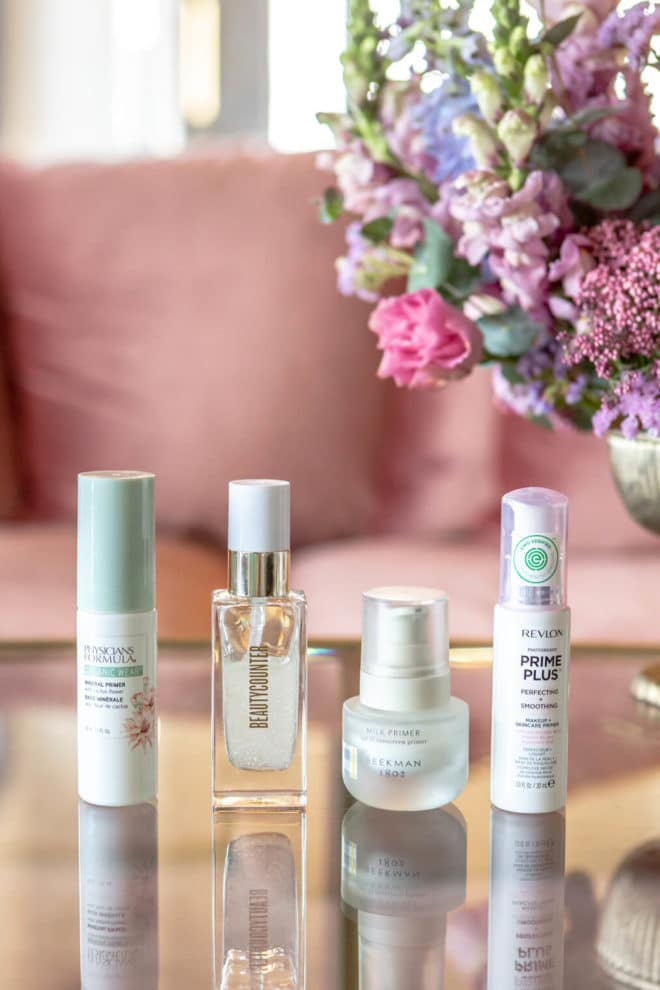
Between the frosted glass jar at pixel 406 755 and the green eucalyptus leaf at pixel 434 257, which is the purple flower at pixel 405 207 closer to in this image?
the green eucalyptus leaf at pixel 434 257

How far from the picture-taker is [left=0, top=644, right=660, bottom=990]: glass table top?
47 cm

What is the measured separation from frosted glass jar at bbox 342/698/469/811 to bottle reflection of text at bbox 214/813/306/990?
0.13ft

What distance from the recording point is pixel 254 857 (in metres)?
0.57

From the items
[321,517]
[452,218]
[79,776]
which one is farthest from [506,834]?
[321,517]

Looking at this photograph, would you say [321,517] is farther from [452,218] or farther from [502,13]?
[502,13]

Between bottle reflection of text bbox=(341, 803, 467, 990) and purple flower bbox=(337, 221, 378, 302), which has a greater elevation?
purple flower bbox=(337, 221, 378, 302)

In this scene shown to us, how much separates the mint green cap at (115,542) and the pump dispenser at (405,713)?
0.36ft

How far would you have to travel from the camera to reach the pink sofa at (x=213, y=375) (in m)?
1.56

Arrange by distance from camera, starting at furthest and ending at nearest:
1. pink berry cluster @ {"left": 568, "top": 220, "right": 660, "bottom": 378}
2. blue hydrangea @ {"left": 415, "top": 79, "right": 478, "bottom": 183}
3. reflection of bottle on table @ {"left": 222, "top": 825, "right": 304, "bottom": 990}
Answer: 1. blue hydrangea @ {"left": 415, "top": 79, "right": 478, "bottom": 183}
2. pink berry cluster @ {"left": 568, "top": 220, "right": 660, "bottom": 378}
3. reflection of bottle on table @ {"left": 222, "top": 825, "right": 304, "bottom": 990}

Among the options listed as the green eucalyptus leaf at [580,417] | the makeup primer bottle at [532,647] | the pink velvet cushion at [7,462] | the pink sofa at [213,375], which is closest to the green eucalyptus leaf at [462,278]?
the green eucalyptus leaf at [580,417]

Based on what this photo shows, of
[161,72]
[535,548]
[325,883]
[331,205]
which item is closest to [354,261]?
[331,205]

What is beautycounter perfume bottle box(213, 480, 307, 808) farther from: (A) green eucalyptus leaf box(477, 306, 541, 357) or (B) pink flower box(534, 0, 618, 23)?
(B) pink flower box(534, 0, 618, 23)

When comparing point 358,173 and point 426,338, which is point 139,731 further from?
point 358,173

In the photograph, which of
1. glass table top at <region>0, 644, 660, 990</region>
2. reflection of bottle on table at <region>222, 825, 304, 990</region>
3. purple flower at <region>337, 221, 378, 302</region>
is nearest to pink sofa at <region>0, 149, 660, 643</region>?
purple flower at <region>337, 221, 378, 302</region>
